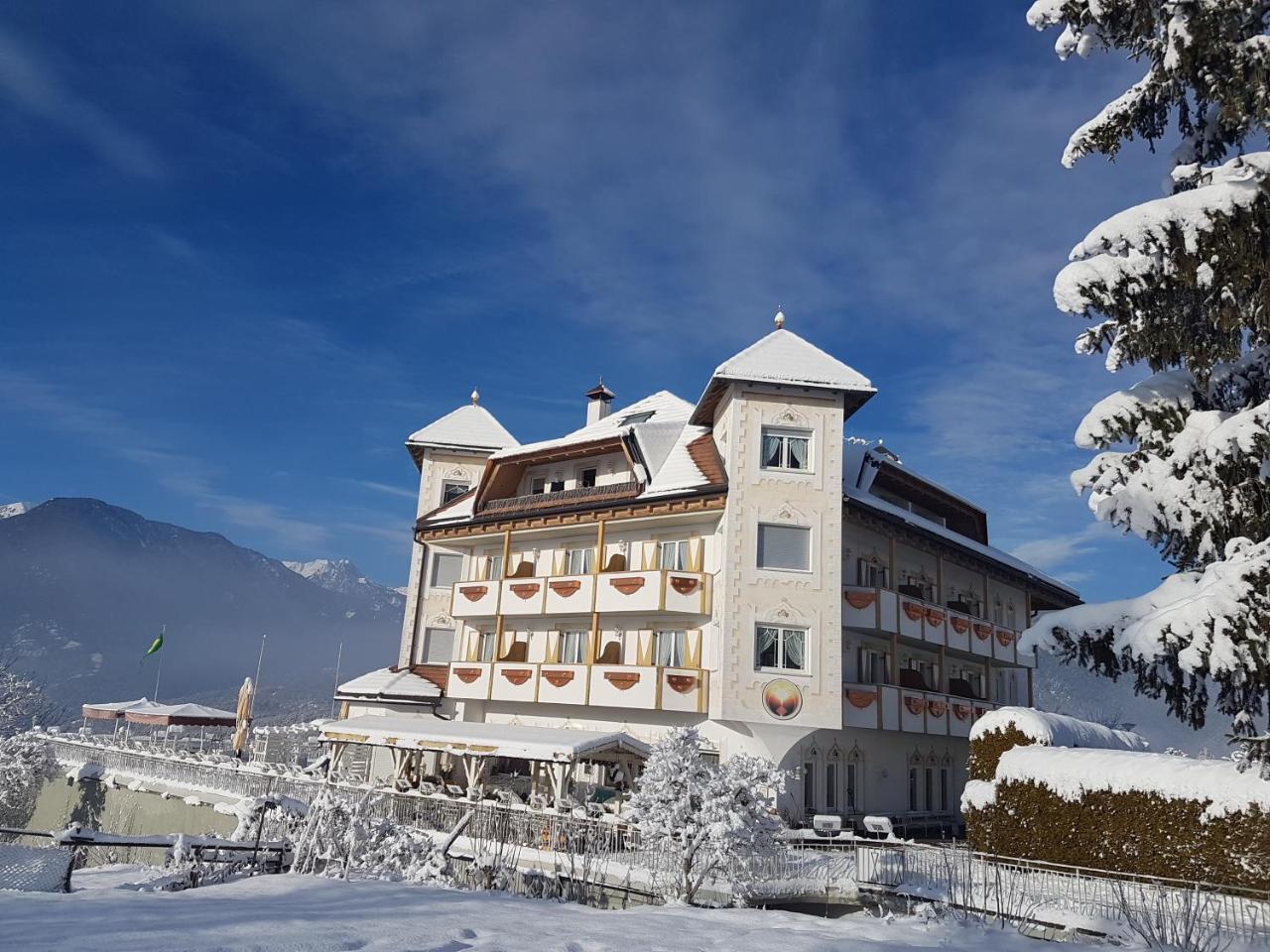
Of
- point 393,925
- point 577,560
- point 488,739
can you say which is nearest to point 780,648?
point 488,739

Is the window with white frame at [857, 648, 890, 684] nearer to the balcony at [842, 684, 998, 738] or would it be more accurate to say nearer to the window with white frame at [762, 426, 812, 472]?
the balcony at [842, 684, 998, 738]

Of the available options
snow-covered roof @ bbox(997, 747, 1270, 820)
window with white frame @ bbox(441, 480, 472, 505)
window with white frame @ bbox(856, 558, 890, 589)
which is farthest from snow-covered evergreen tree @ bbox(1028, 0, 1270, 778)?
window with white frame @ bbox(441, 480, 472, 505)

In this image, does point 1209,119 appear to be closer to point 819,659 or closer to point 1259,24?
point 1259,24

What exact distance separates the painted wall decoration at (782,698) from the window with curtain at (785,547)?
137 inches

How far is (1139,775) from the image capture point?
59.2 feet

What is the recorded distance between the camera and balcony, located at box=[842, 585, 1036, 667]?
28.4 meters

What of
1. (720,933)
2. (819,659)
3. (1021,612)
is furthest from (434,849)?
(1021,612)

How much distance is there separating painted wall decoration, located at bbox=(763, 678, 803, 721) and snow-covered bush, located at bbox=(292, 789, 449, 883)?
1228 cm

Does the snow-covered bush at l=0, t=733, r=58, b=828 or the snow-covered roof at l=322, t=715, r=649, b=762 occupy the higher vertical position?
the snow-covered roof at l=322, t=715, r=649, b=762

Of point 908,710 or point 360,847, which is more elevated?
point 908,710

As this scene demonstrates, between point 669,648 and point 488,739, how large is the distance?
22.7ft

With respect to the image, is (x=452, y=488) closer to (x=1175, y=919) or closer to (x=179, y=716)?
(x=179, y=716)

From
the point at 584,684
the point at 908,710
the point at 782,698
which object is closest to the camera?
the point at 782,698

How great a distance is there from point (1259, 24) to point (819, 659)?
19461mm
